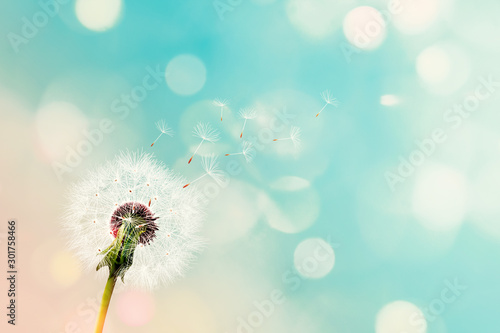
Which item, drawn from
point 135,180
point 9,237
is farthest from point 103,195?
point 9,237

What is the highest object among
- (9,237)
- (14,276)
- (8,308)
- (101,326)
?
(9,237)

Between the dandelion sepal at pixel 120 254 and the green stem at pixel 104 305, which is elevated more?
the dandelion sepal at pixel 120 254

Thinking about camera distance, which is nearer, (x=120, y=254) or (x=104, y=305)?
(x=104, y=305)

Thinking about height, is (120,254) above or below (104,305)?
above

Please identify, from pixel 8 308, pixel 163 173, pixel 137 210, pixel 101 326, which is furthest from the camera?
pixel 163 173

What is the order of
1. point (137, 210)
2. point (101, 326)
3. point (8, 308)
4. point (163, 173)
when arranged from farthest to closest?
point (163, 173), point (8, 308), point (137, 210), point (101, 326)

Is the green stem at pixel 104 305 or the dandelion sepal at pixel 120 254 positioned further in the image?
the dandelion sepal at pixel 120 254

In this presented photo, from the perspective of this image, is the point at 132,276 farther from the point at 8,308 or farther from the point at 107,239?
the point at 8,308

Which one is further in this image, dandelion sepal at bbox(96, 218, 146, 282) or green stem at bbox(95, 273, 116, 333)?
dandelion sepal at bbox(96, 218, 146, 282)

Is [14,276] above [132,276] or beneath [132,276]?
above

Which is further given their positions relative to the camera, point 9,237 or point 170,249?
point 9,237

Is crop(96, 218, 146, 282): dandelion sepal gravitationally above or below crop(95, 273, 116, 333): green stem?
above
